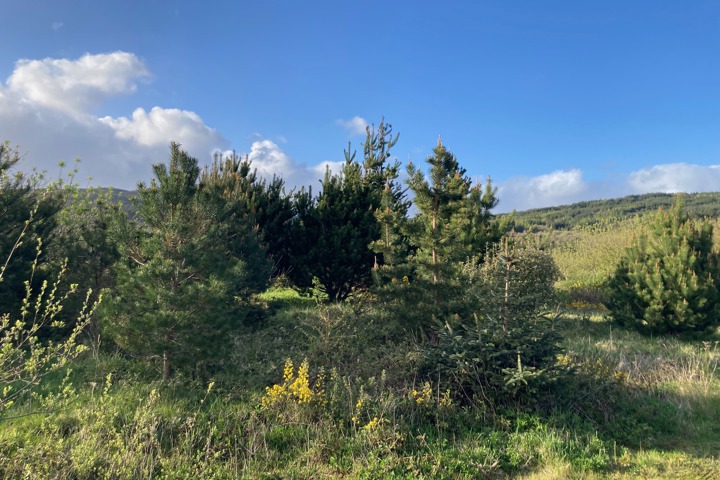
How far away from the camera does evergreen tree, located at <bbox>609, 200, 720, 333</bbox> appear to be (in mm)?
10102

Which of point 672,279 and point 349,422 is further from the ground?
point 672,279

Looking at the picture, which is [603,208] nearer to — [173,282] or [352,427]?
[352,427]

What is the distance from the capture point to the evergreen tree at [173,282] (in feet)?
17.4

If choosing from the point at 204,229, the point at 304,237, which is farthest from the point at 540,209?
the point at 204,229

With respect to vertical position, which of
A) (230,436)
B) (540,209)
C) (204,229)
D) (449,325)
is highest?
(540,209)

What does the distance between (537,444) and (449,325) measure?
84.4 inches

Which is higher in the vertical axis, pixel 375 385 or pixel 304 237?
pixel 304 237

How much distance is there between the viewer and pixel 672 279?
33.8 feet

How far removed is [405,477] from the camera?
4.02 meters

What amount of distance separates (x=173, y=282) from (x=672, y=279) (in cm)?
1176

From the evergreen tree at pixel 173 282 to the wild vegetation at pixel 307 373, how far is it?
27mm

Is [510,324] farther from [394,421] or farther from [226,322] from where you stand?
[226,322]

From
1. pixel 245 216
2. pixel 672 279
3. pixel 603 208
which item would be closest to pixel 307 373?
pixel 245 216

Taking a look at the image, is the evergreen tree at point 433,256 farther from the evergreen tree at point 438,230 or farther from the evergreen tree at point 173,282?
the evergreen tree at point 173,282
